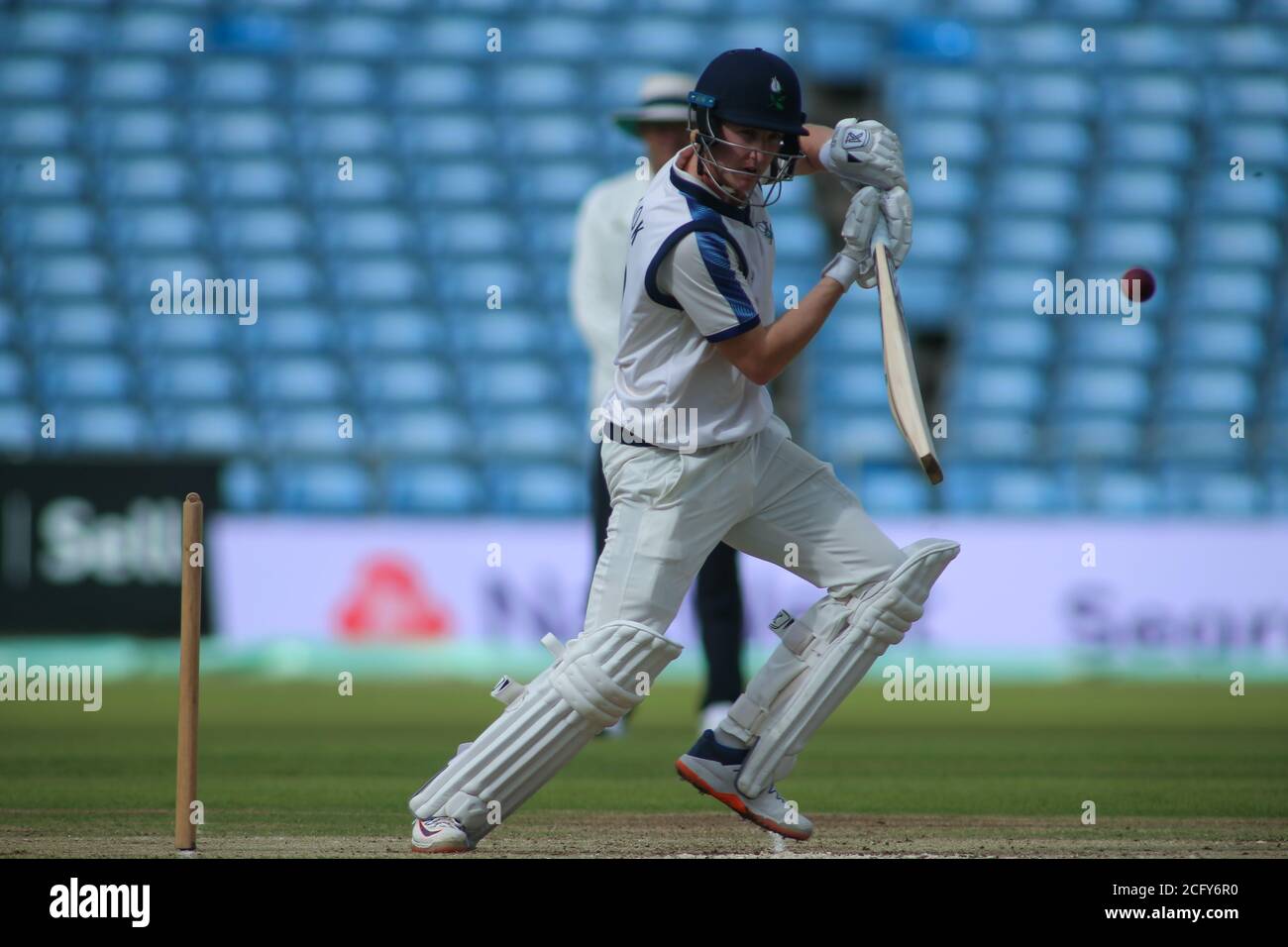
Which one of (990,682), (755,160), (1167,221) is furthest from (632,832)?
(1167,221)

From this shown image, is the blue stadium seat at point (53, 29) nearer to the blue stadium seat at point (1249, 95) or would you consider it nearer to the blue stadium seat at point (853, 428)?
the blue stadium seat at point (853, 428)

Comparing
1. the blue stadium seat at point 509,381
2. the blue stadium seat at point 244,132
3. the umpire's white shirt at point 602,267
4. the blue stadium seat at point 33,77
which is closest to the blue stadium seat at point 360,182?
the blue stadium seat at point 244,132

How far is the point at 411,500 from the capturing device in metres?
11.2

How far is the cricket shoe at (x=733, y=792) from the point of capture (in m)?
4.32

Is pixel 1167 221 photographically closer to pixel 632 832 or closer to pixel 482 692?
pixel 482 692

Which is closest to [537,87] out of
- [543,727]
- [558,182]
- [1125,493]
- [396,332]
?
[558,182]

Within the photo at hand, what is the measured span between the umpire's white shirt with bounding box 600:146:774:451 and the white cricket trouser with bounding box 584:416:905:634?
68 mm

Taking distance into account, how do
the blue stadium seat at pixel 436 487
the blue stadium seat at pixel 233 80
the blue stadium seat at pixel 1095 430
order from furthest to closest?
the blue stadium seat at pixel 233 80 < the blue stadium seat at pixel 1095 430 < the blue stadium seat at pixel 436 487

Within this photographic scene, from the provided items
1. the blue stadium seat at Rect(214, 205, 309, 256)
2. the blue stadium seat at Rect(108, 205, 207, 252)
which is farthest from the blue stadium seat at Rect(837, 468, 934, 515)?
the blue stadium seat at Rect(108, 205, 207, 252)

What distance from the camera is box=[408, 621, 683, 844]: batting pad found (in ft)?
13.1

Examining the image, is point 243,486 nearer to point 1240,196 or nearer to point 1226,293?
point 1226,293

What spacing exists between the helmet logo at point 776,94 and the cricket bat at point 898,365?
1.29 feet

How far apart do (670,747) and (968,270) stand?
7529mm

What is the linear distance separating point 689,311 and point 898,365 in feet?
1.88
